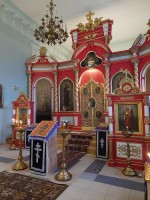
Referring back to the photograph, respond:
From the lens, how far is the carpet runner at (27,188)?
121 inches

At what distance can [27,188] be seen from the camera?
3387mm

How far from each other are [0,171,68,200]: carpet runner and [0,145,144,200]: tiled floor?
0.65 feet

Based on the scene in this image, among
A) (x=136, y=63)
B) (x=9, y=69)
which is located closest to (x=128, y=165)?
(x=136, y=63)

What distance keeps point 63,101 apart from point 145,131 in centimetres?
596

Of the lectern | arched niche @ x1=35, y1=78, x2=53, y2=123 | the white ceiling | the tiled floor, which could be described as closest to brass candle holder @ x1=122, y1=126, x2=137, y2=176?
the tiled floor

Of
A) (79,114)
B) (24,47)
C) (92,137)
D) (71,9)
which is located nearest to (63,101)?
(79,114)

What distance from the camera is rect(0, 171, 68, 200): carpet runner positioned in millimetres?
3078

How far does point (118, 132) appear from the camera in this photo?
475 centimetres

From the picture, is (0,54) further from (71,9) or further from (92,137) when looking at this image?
(92,137)

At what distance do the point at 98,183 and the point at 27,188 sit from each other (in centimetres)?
153

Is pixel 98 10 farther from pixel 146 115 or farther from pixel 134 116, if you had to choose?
pixel 146 115

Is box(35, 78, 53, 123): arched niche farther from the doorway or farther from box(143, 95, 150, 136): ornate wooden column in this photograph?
box(143, 95, 150, 136): ornate wooden column

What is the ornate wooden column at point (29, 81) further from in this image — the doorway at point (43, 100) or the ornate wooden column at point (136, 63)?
the ornate wooden column at point (136, 63)

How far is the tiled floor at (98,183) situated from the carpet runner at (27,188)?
0.65 feet
